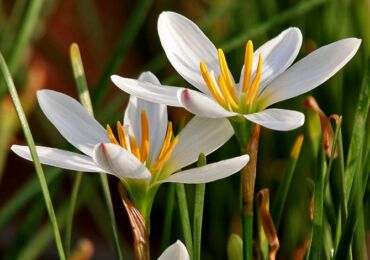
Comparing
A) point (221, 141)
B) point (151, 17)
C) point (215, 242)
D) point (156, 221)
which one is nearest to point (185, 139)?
point (221, 141)

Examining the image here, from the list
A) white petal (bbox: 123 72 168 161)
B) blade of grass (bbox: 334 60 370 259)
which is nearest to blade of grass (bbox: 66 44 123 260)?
white petal (bbox: 123 72 168 161)

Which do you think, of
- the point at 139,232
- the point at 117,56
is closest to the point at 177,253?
the point at 139,232

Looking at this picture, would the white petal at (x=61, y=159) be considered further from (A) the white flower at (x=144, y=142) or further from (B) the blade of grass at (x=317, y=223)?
(B) the blade of grass at (x=317, y=223)

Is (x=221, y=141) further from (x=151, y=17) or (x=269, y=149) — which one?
(x=151, y=17)

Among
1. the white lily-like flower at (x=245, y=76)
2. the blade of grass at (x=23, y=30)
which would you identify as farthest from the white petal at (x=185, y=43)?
the blade of grass at (x=23, y=30)

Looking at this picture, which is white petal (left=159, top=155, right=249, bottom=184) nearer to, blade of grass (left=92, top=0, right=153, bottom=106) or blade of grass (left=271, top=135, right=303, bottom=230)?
blade of grass (left=271, top=135, right=303, bottom=230)

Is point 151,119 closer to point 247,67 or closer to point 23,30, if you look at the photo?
point 247,67

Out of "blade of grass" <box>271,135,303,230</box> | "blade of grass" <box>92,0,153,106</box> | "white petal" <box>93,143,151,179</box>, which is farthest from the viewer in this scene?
"blade of grass" <box>92,0,153,106</box>
